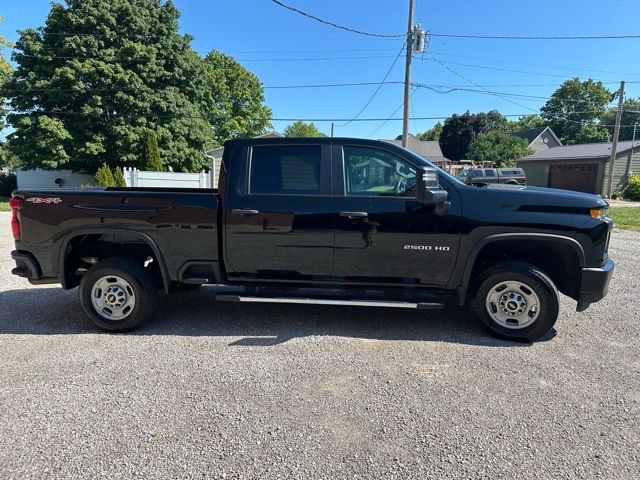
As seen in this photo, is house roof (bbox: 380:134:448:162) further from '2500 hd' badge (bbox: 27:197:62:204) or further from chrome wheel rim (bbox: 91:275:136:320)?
'2500 hd' badge (bbox: 27:197:62:204)

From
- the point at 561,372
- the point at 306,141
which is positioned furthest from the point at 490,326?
the point at 306,141

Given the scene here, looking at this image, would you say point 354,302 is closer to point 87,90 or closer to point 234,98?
point 87,90

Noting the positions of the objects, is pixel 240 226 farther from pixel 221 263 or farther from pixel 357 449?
pixel 357 449

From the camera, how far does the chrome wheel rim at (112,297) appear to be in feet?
14.2

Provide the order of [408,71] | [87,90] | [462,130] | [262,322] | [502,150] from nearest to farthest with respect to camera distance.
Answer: [262,322], [408,71], [87,90], [502,150], [462,130]

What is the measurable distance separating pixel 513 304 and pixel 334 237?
74.5 inches

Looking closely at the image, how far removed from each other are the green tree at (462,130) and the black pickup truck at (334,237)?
187 ft

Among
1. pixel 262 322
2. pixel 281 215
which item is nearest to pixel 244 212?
pixel 281 215

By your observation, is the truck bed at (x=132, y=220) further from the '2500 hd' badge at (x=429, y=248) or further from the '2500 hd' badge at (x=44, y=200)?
the '2500 hd' badge at (x=429, y=248)

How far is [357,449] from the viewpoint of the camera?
2.52 metres

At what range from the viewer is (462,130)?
58.0m

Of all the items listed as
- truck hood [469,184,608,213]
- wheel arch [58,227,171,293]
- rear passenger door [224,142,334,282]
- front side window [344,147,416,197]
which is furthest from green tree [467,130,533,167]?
wheel arch [58,227,171,293]

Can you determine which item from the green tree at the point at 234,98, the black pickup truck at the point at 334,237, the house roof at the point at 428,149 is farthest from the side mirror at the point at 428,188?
the house roof at the point at 428,149

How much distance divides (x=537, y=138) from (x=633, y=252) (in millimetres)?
46030
